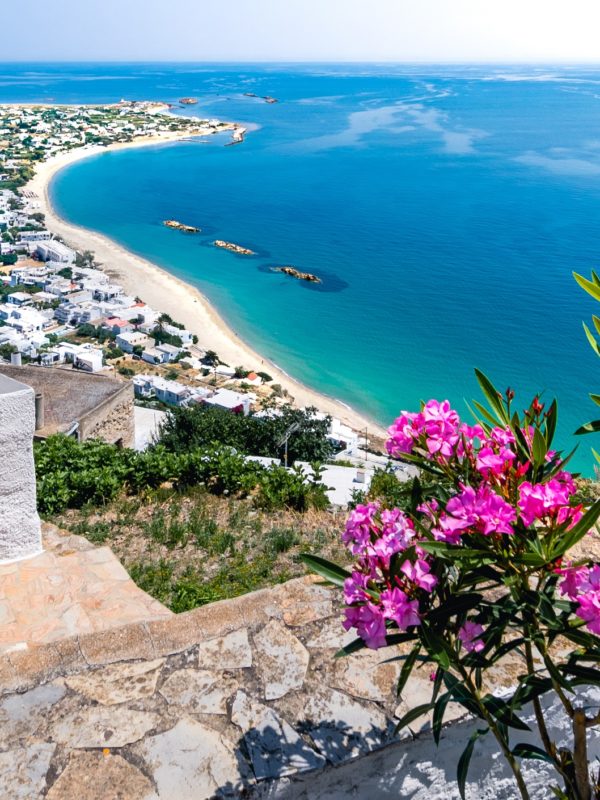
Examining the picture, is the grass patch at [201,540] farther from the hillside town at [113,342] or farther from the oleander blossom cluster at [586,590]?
the hillside town at [113,342]

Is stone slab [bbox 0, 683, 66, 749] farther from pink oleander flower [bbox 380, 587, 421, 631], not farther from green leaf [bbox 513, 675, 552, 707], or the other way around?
green leaf [bbox 513, 675, 552, 707]

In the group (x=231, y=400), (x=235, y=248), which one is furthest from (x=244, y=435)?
(x=235, y=248)

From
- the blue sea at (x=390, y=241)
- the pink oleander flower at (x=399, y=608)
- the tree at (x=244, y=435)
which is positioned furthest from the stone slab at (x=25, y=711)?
the blue sea at (x=390, y=241)

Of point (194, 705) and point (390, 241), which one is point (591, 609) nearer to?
point (194, 705)

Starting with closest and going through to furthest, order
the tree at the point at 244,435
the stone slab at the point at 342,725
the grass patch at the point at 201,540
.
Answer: the stone slab at the point at 342,725, the grass patch at the point at 201,540, the tree at the point at 244,435

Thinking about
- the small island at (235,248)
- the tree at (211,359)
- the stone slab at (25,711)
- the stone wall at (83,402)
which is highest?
the stone slab at (25,711)
